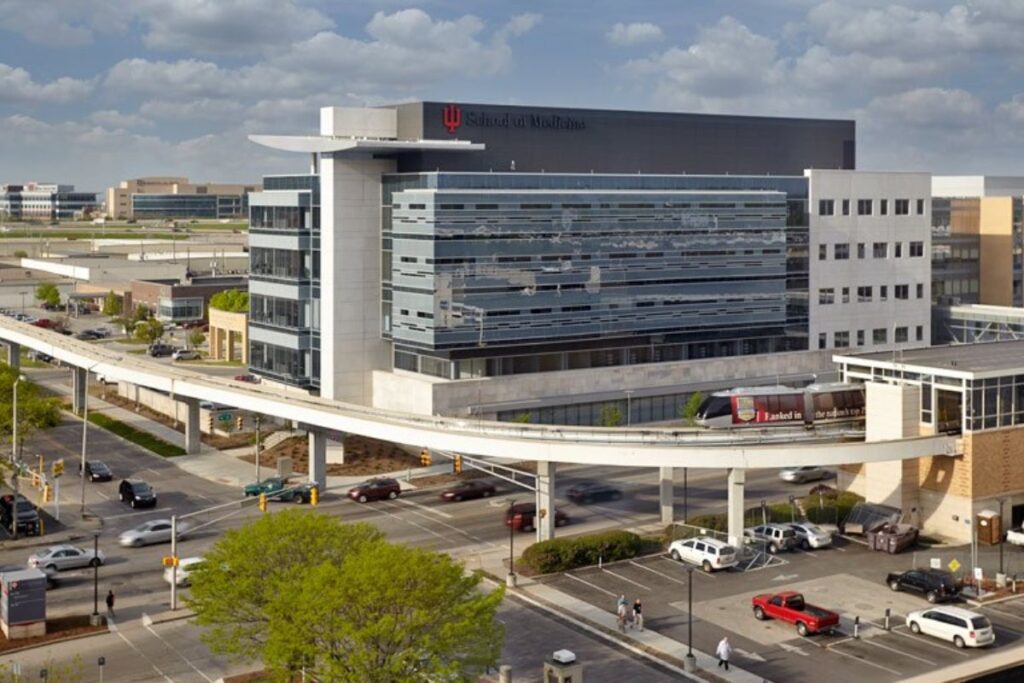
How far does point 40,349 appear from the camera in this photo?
107m

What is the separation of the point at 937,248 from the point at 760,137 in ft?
72.7

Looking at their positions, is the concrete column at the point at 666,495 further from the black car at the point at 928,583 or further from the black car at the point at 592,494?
the black car at the point at 928,583

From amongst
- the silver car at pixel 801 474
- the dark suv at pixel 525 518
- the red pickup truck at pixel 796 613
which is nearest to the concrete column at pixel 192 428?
the dark suv at pixel 525 518

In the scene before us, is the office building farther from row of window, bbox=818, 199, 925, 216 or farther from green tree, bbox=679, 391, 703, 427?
green tree, bbox=679, 391, 703, 427

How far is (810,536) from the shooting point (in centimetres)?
6406

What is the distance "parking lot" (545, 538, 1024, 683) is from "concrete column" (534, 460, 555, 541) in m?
4.14

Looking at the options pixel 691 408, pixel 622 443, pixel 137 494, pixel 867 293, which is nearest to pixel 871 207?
pixel 867 293

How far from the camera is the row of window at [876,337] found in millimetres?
104500

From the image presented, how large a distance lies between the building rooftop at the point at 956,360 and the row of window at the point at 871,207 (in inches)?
1053

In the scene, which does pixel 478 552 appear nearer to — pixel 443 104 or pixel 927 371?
pixel 927 371

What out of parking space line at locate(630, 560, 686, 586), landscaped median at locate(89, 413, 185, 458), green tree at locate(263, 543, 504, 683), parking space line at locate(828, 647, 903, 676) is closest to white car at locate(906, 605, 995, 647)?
parking space line at locate(828, 647, 903, 676)

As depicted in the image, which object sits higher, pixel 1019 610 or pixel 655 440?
pixel 655 440

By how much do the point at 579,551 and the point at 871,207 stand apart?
5501 cm

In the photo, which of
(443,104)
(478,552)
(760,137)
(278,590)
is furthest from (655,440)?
(760,137)
